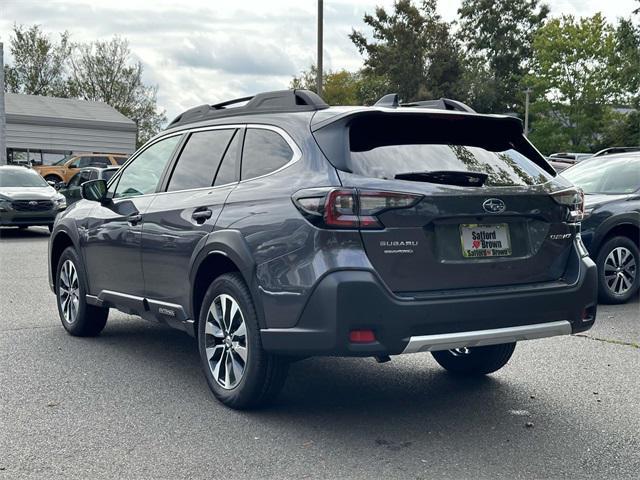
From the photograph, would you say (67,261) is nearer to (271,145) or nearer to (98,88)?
(271,145)

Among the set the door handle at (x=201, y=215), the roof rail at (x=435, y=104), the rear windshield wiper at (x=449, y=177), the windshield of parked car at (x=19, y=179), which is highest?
the roof rail at (x=435, y=104)

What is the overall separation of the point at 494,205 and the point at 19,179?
1702 cm

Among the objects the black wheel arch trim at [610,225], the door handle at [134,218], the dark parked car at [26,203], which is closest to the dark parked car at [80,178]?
the dark parked car at [26,203]

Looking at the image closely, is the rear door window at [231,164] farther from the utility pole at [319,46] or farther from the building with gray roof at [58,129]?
the building with gray roof at [58,129]

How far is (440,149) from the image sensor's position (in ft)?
15.1

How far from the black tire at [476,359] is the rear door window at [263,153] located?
1907 mm

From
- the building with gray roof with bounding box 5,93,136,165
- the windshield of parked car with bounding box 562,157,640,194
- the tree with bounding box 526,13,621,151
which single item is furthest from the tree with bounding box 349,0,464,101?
the windshield of parked car with bounding box 562,157,640,194

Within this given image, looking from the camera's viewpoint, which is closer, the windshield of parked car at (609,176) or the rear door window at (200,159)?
the rear door window at (200,159)

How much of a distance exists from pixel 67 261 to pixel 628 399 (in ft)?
15.4

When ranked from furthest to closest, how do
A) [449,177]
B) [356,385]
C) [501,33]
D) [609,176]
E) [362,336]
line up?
[501,33], [609,176], [356,385], [449,177], [362,336]

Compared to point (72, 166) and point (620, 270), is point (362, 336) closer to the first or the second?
point (620, 270)

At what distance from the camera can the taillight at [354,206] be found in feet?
13.7

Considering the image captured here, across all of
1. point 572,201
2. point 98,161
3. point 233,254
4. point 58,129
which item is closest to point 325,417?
point 233,254

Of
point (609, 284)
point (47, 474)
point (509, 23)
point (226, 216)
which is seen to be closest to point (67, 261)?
point (226, 216)
